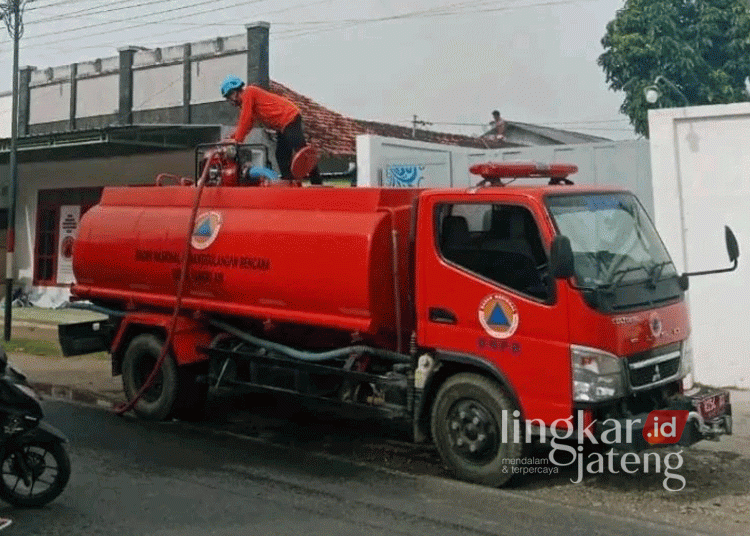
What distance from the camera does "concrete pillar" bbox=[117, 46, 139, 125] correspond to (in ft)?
62.8

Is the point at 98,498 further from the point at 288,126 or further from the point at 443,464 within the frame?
the point at 288,126

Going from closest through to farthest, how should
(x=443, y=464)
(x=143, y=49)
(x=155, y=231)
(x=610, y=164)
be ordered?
(x=443, y=464) → (x=155, y=231) → (x=610, y=164) → (x=143, y=49)

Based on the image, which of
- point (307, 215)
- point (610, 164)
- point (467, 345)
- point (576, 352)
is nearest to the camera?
point (576, 352)

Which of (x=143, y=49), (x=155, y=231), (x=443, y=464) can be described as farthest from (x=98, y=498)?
(x=143, y=49)

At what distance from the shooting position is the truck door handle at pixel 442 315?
719 cm

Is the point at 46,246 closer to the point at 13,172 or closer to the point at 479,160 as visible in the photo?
the point at 13,172

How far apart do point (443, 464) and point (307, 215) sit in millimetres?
2357

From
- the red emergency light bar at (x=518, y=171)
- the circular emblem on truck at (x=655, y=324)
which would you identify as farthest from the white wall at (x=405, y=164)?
the circular emblem on truck at (x=655, y=324)

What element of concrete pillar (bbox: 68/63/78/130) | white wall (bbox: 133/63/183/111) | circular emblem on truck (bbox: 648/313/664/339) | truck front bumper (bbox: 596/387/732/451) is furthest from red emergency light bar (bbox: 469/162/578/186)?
concrete pillar (bbox: 68/63/78/130)

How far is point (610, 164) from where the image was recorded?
475 inches

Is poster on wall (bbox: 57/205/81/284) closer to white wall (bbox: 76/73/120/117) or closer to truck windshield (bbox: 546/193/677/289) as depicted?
white wall (bbox: 76/73/120/117)

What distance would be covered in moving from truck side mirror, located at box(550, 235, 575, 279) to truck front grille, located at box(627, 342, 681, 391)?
791 mm

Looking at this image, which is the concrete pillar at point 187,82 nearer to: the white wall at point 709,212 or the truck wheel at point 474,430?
the white wall at point 709,212

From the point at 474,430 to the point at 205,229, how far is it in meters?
3.38
